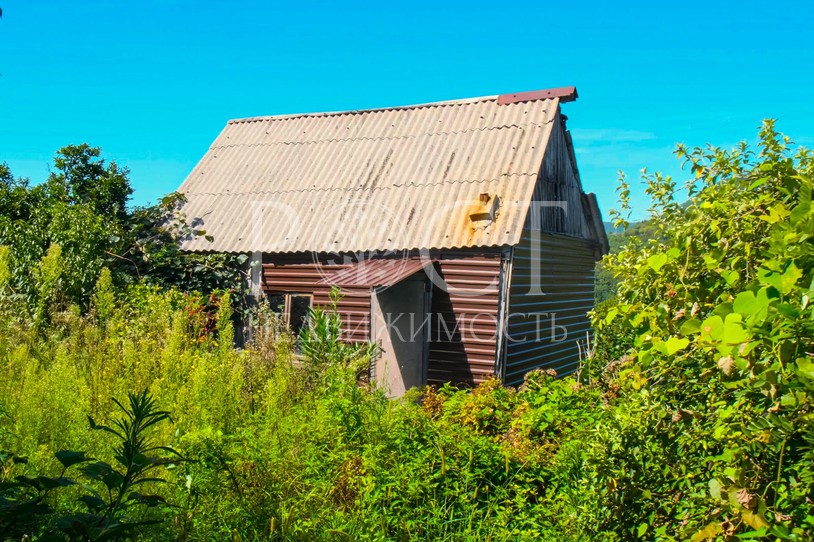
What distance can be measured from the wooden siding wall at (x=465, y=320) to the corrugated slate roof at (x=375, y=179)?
0.46 metres

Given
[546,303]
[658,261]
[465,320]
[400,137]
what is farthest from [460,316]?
[658,261]

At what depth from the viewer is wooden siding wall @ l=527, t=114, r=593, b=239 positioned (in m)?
12.8

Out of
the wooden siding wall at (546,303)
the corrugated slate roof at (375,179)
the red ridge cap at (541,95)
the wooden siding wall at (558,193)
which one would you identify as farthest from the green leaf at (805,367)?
the red ridge cap at (541,95)

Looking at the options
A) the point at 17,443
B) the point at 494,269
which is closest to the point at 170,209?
the point at 494,269

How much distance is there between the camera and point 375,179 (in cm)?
1365

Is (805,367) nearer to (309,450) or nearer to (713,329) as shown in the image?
(713,329)

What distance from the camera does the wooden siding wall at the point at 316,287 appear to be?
472 inches

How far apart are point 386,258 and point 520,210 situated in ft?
8.50

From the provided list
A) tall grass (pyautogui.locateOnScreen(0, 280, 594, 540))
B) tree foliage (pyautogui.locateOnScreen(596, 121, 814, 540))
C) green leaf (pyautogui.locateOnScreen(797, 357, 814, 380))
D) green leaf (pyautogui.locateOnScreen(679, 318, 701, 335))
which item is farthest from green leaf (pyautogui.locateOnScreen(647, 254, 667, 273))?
tall grass (pyautogui.locateOnScreen(0, 280, 594, 540))

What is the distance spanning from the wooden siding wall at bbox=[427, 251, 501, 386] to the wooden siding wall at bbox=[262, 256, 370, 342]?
1309mm

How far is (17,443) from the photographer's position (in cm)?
479

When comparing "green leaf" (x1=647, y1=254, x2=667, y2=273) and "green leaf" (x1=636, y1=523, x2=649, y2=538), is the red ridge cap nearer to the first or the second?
"green leaf" (x1=647, y1=254, x2=667, y2=273)

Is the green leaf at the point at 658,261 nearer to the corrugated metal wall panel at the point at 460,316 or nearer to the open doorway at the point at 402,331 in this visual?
the open doorway at the point at 402,331

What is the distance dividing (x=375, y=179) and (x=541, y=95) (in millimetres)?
3996
